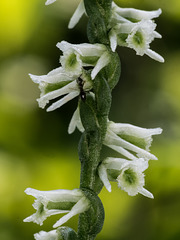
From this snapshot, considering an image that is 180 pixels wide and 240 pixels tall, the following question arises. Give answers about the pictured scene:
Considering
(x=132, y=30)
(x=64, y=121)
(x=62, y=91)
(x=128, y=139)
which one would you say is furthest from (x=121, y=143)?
(x=64, y=121)

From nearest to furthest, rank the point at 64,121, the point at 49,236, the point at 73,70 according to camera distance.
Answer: the point at 73,70, the point at 49,236, the point at 64,121

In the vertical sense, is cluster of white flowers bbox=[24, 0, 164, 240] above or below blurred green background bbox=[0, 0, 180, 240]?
above

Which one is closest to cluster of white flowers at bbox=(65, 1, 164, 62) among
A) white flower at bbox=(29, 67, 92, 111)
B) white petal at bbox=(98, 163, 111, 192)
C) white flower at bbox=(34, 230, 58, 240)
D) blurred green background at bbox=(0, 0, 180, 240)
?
white flower at bbox=(29, 67, 92, 111)

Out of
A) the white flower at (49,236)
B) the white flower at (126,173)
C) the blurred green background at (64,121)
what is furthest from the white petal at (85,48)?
the blurred green background at (64,121)

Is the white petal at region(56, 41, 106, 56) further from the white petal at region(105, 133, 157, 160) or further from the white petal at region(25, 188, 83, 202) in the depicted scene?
the white petal at region(25, 188, 83, 202)

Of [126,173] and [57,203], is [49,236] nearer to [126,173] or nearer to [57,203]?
[57,203]

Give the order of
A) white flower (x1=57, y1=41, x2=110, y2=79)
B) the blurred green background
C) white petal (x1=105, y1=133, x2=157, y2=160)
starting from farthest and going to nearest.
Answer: the blurred green background → white petal (x1=105, y1=133, x2=157, y2=160) → white flower (x1=57, y1=41, x2=110, y2=79)

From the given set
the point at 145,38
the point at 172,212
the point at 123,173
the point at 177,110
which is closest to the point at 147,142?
the point at 123,173
